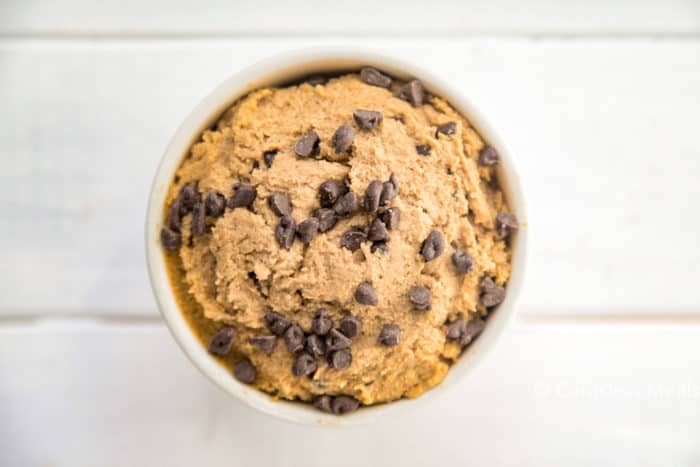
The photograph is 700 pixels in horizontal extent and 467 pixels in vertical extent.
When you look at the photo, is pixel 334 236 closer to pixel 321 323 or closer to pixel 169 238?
pixel 321 323

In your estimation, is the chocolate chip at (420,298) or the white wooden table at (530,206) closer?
the chocolate chip at (420,298)

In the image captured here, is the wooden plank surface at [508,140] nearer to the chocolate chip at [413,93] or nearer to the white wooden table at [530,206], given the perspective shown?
the white wooden table at [530,206]

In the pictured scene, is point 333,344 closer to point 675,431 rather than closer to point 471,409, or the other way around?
point 471,409

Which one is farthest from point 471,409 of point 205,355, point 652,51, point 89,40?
point 89,40

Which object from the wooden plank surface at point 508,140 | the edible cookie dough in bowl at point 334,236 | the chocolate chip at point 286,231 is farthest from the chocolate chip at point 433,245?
the wooden plank surface at point 508,140

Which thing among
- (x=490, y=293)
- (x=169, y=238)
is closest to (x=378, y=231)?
(x=490, y=293)

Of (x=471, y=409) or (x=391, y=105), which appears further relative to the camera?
(x=471, y=409)

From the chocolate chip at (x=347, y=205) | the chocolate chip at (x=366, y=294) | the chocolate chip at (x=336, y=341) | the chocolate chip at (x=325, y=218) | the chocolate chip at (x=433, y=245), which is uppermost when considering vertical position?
the chocolate chip at (x=347, y=205)
